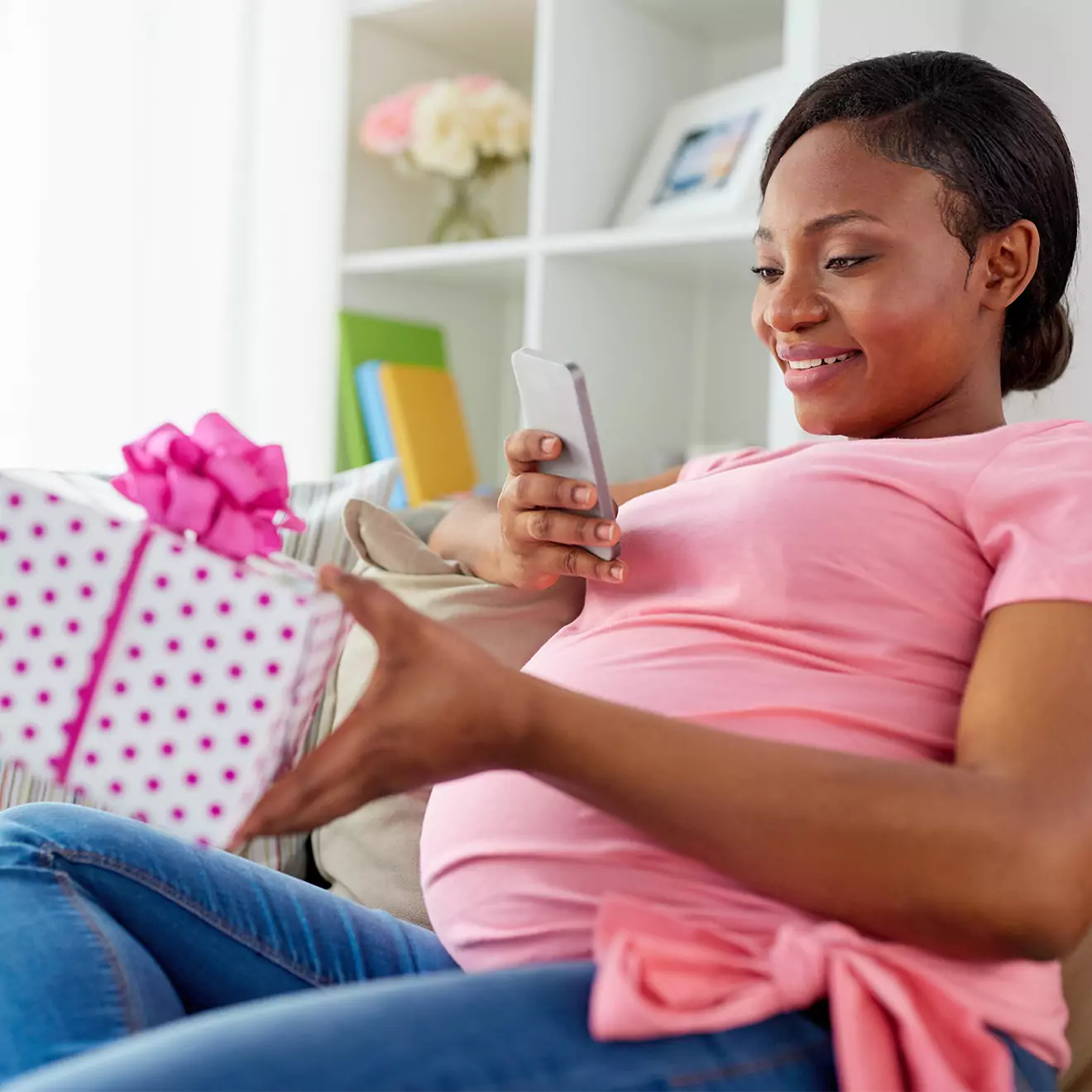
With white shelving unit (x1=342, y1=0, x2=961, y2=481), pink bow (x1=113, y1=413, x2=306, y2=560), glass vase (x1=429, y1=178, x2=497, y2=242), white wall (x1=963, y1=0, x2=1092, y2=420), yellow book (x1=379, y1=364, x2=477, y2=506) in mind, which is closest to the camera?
pink bow (x1=113, y1=413, x2=306, y2=560)

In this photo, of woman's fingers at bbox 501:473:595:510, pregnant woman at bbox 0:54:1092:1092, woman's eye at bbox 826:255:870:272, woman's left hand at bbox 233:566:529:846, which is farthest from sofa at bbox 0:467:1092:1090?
woman's left hand at bbox 233:566:529:846

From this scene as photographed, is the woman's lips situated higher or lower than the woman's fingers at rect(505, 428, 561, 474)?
higher

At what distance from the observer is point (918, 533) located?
0.92 m

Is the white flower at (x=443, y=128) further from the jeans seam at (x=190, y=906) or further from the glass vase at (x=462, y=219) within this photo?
the jeans seam at (x=190, y=906)

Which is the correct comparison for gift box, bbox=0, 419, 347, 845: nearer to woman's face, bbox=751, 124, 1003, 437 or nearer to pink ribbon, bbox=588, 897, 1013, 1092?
pink ribbon, bbox=588, 897, 1013, 1092

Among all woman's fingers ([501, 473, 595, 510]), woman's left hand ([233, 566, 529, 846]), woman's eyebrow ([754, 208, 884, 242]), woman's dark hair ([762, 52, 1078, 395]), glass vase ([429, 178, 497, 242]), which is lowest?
woman's left hand ([233, 566, 529, 846])

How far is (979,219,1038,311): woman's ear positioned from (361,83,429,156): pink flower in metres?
1.35

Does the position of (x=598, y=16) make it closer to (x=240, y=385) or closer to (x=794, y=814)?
(x=240, y=385)

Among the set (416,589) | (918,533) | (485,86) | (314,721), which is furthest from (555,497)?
(485,86)

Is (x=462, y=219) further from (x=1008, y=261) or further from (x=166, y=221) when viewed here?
(x=1008, y=261)

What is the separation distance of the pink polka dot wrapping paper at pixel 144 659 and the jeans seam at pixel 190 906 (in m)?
0.22

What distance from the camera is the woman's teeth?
43.5 inches

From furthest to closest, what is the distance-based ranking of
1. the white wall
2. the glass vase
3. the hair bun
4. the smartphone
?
the glass vase, the white wall, the hair bun, the smartphone

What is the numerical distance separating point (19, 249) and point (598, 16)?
0.93 m
